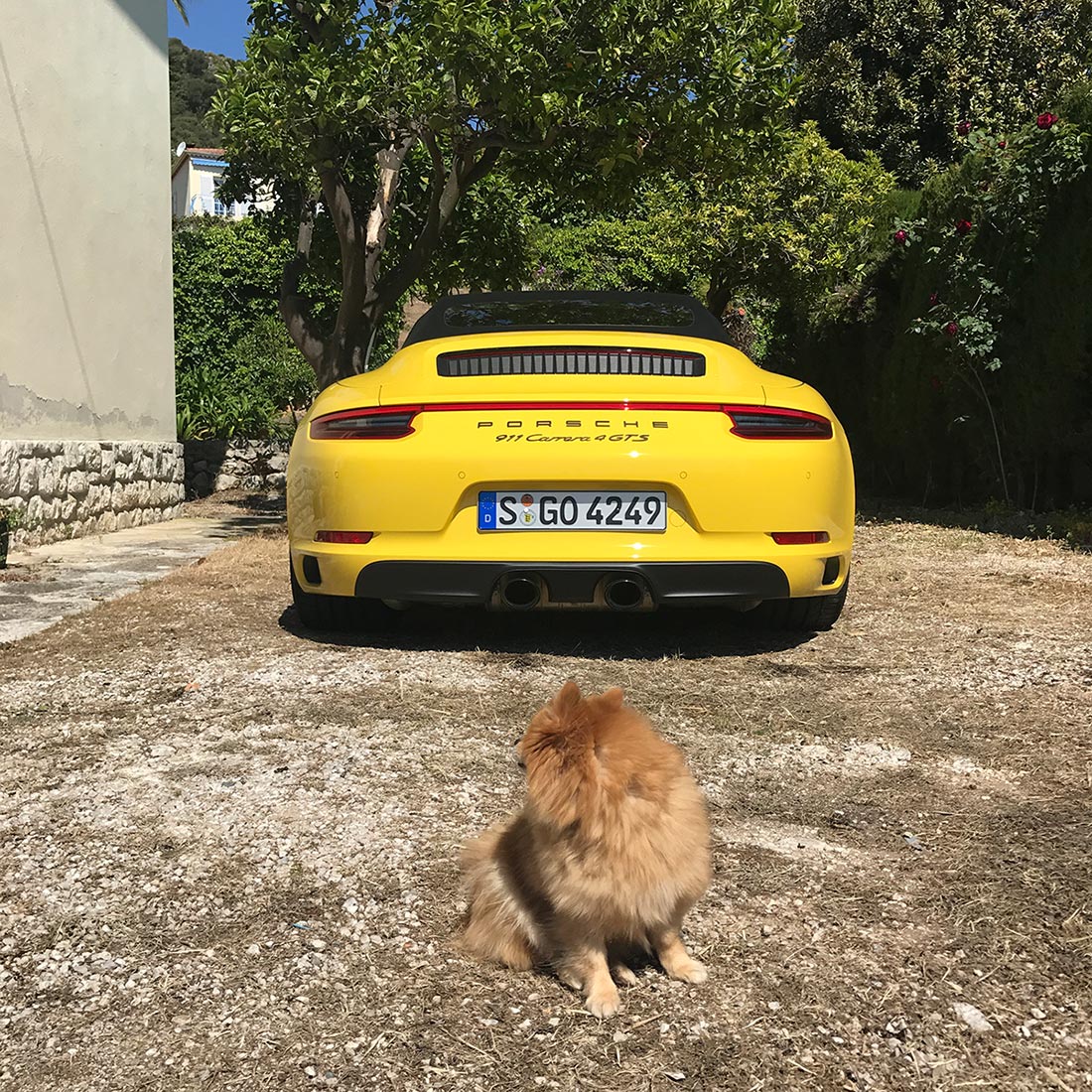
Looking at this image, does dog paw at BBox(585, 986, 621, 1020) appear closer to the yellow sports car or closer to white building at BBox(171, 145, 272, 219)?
the yellow sports car

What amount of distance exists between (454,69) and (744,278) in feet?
22.6

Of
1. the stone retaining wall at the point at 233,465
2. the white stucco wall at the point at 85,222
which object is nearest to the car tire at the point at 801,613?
the white stucco wall at the point at 85,222

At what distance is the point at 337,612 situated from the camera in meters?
4.10

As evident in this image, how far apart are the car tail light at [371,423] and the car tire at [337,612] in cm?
67

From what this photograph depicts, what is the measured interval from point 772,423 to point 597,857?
7.45 ft

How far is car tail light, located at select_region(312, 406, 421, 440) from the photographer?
11.7 ft

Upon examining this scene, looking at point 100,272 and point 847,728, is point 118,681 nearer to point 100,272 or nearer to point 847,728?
point 847,728

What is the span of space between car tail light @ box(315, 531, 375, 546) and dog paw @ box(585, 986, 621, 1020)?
2.20 metres

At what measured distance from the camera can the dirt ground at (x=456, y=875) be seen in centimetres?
155

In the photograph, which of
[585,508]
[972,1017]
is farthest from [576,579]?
[972,1017]

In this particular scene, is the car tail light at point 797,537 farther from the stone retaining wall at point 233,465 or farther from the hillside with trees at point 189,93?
the hillside with trees at point 189,93

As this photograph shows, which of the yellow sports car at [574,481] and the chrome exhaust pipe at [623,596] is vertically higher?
the yellow sports car at [574,481]

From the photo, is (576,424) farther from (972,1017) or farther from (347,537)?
(972,1017)

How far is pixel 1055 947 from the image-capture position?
71.0 inches
